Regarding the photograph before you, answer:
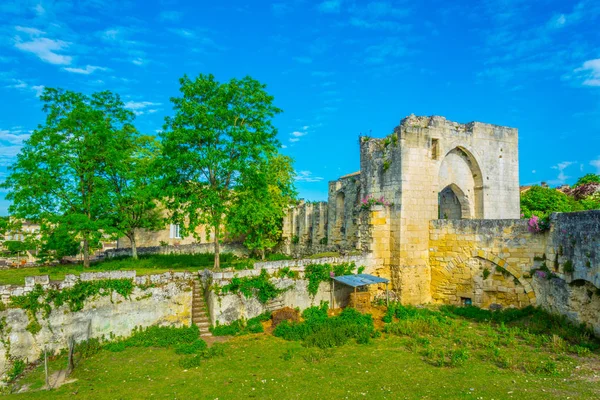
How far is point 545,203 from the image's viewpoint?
28.0m

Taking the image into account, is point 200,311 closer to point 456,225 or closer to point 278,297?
point 278,297

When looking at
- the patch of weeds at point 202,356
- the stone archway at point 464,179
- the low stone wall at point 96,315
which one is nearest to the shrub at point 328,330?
the patch of weeds at point 202,356

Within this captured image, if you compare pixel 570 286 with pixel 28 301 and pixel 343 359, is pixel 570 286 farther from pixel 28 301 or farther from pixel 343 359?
pixel 28 301

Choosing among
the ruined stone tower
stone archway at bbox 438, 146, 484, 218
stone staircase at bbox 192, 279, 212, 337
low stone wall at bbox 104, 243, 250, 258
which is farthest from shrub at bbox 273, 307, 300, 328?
low stone wall at bbox 104, 243, 250, 258

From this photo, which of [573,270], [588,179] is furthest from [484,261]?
[588,179]

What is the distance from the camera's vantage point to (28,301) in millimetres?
10586

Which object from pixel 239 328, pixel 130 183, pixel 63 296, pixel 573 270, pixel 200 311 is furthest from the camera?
pixel 130 183

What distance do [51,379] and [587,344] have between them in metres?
14.1

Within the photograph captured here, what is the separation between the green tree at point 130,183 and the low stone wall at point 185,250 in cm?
417

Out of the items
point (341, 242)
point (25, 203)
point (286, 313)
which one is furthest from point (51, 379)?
point (341, 242)

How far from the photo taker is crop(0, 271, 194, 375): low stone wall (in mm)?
10344

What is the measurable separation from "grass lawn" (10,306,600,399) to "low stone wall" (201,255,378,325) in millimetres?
1326

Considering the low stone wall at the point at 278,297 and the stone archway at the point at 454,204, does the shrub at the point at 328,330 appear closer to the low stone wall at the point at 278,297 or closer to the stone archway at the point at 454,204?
the low stone wall at the point at 278,297

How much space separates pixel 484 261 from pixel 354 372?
8607 millimetres
